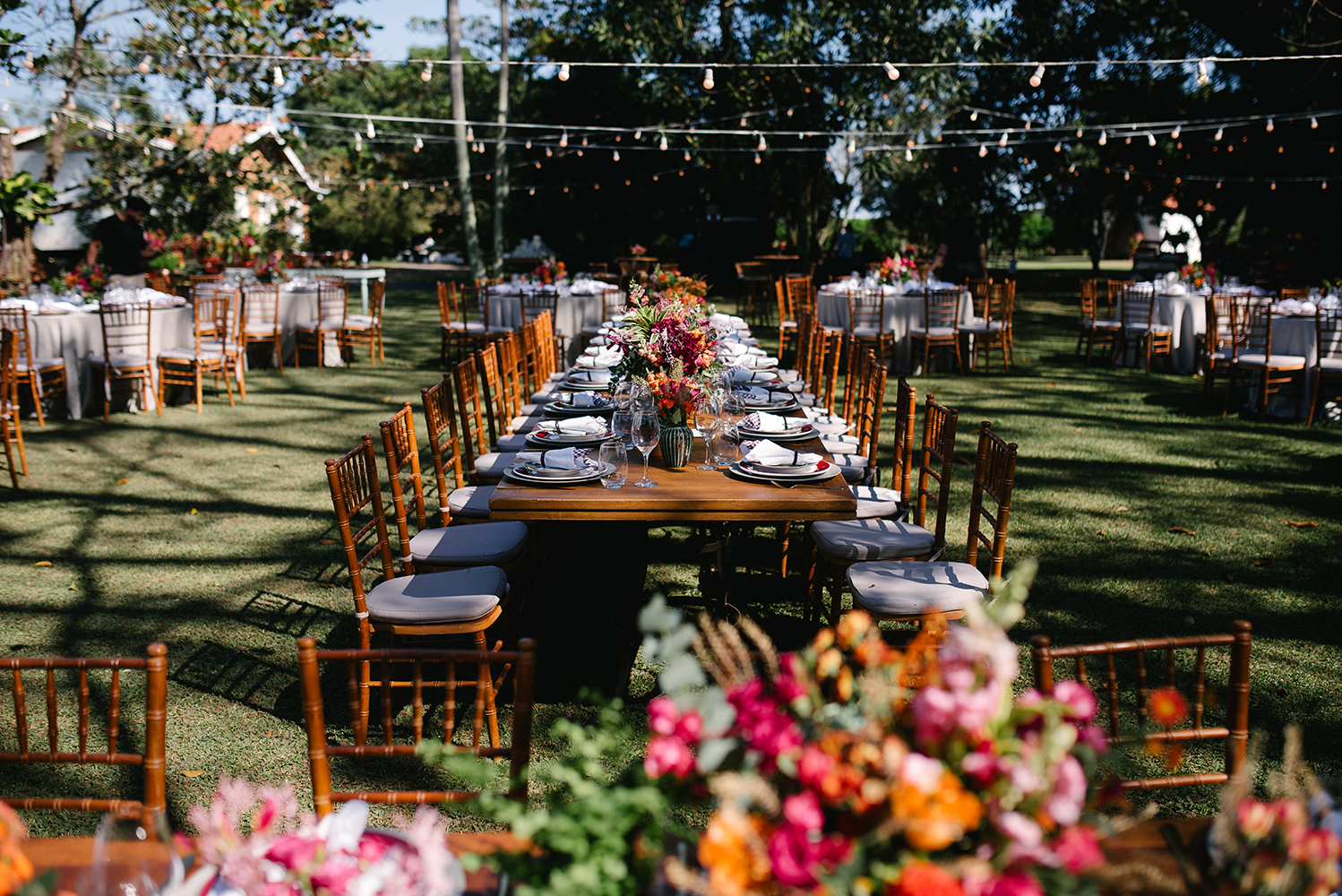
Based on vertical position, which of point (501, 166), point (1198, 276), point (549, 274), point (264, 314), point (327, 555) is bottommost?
point (327, 555)

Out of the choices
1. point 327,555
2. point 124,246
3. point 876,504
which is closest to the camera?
point 876,504

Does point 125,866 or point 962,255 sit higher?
point 962,255

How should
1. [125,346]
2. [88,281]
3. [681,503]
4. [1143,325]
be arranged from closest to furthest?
1. [681,503]
2. [125,346]
3. [88,281]
4. [1143,325]

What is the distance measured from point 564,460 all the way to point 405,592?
65 cm

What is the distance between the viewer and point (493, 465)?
4250 millimetres

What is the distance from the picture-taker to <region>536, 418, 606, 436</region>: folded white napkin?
3555mm

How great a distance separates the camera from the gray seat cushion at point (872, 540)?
3219 millimetres

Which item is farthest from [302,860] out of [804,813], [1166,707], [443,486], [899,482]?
[899,482]

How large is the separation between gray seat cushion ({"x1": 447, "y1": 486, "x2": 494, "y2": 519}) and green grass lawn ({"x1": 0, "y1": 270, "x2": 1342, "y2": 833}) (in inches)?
25.9

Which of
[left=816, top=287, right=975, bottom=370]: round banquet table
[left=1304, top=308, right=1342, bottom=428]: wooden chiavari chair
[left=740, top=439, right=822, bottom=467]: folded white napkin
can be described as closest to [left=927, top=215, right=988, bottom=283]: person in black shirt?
[left=816, top=287, right=975, bottom=370]: round banquet table

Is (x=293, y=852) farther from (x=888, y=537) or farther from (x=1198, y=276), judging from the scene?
(x=1198, y=276)

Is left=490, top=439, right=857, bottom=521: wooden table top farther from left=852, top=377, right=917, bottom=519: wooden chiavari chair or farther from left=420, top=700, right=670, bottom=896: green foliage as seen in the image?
left=420, top=700, right=670, bottom=896: green foliage

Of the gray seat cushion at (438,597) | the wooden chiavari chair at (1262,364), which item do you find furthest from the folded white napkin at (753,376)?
the wooden chiavari chair at (1262,364)

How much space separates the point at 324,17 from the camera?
30.5ft
